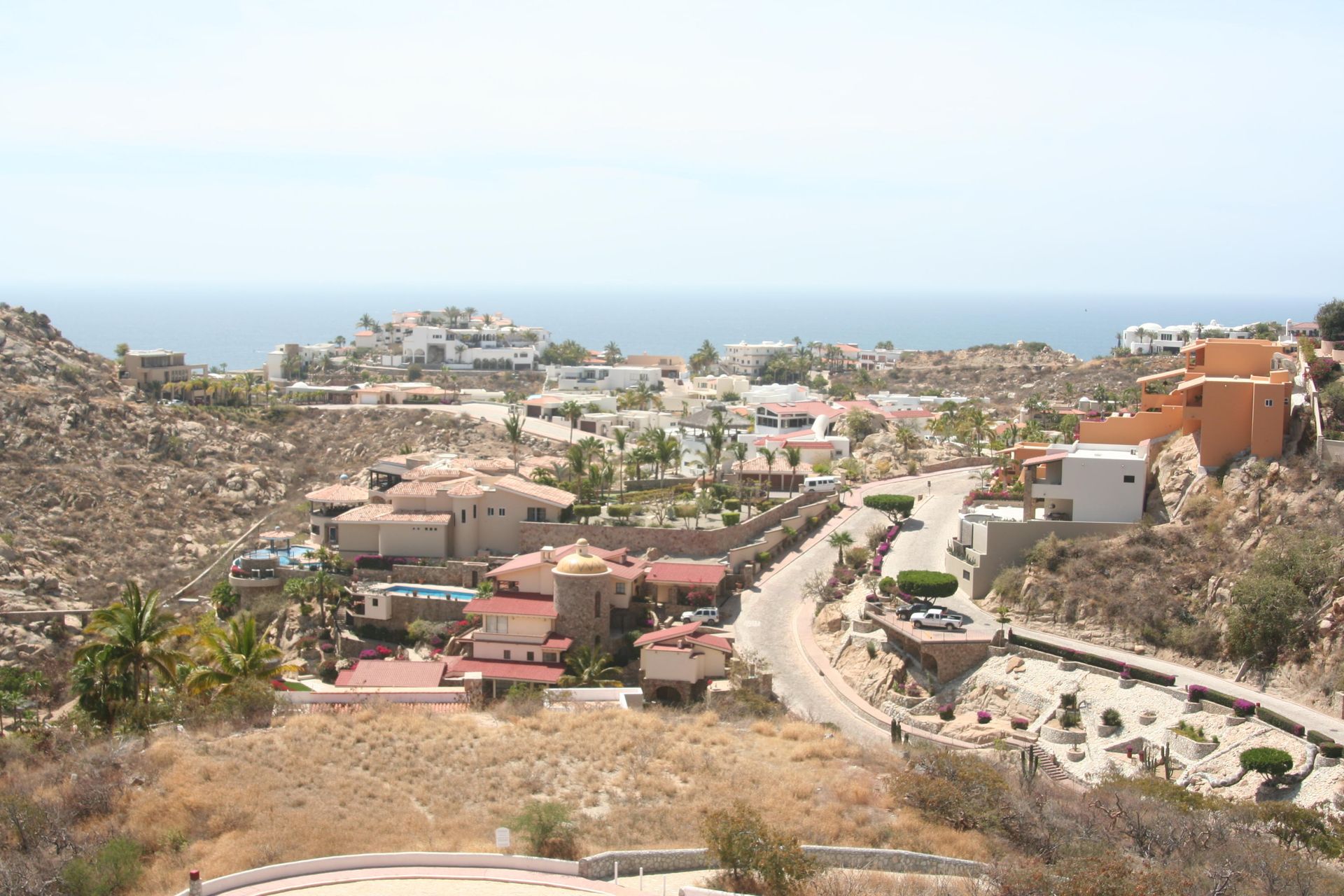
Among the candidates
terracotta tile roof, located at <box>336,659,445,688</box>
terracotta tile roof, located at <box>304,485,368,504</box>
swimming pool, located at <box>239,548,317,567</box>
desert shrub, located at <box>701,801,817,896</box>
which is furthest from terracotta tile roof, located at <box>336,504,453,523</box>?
desert shrub, located at <box>701,801,817,896</box>

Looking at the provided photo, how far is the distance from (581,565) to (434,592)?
789 centimetres

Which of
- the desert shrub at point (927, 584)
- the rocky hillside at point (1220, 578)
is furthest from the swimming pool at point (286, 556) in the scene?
the rocky hillside at point (1220, 578)

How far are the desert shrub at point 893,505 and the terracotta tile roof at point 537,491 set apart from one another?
12.8 metres

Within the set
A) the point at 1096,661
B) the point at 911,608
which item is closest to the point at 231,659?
the point at 911,608

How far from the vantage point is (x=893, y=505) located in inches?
1938

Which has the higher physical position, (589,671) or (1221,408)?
(1221,408)

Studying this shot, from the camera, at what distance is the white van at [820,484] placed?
2130 inches

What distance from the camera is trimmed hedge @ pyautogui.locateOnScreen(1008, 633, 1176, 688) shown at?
107 ft

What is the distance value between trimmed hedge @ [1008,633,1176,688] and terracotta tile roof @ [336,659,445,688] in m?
18.0

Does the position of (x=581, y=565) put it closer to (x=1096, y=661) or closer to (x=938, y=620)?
(x=938, y=620)

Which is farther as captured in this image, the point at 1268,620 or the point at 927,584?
the point at 927,584

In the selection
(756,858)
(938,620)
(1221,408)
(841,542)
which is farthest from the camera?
(841,542)

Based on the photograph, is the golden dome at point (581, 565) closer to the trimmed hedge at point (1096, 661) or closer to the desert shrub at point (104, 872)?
the trimmed hedge at point (1096, 661)

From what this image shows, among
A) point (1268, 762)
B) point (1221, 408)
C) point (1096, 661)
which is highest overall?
point (1221, 408)
